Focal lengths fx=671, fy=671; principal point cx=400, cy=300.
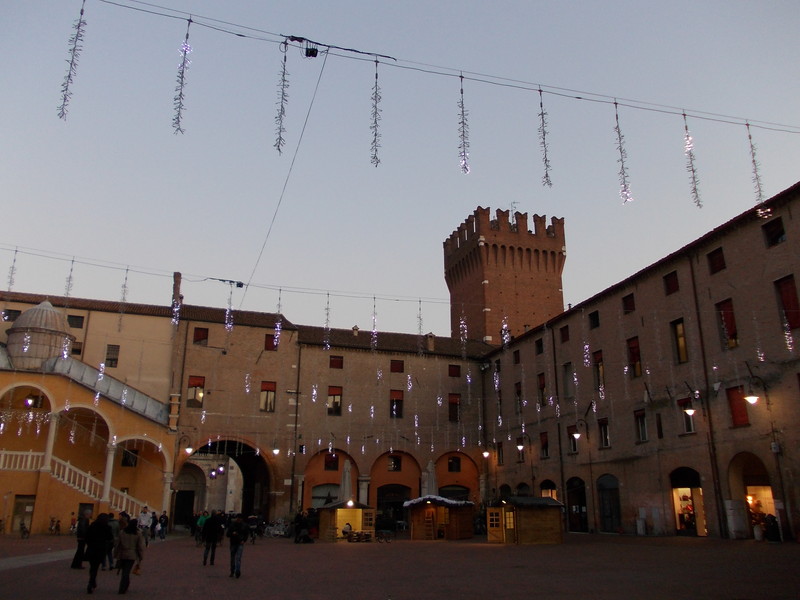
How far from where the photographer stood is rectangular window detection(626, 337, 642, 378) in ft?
93.6

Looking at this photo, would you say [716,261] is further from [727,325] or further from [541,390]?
[541,390]

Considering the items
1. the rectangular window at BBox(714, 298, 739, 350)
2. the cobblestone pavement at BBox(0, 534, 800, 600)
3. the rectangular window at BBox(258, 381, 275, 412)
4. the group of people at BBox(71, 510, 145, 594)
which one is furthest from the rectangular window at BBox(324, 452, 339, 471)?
the group of people at BBox(71, 510, 145, 594)

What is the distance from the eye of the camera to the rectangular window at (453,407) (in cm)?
4147

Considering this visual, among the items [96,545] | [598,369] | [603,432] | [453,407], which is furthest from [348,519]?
[96,545]

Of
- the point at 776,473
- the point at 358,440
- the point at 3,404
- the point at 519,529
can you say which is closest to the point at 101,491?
the point at 3,404

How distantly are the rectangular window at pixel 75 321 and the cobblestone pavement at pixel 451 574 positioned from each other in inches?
627

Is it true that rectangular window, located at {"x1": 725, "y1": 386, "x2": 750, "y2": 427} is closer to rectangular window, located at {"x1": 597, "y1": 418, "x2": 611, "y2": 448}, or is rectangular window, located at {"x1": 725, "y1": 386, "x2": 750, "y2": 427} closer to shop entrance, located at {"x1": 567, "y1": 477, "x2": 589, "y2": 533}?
rectangular window, located at {"x1": 597, "y1": 418, "x2": 611, "y2": 448}

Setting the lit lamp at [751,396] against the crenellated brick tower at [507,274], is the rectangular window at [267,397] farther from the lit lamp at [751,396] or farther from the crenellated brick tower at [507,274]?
the lit lamp at [751,396]

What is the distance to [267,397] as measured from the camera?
1492 inches

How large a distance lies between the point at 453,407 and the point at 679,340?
1790 centimetres

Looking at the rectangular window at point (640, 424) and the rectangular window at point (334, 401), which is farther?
the rectangular window at point (334, 401)

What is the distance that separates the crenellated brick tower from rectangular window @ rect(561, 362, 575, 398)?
17.5 meters

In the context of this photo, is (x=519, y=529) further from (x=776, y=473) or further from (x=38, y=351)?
(x=38, y=351)

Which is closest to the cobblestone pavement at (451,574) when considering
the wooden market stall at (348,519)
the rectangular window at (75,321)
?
the wooden market stall at (348,519)
